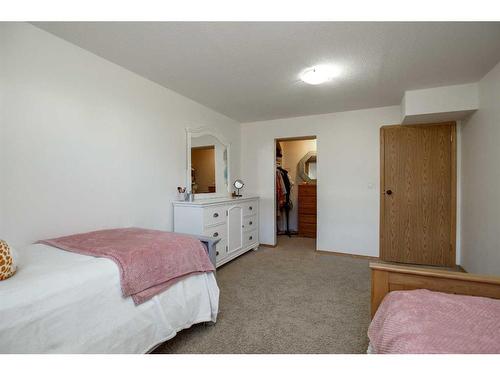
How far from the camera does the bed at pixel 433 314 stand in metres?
0.79

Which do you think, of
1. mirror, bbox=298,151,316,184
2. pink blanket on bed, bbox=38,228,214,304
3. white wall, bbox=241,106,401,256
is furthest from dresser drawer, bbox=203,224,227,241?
mirror, bbox=298,151,316,184

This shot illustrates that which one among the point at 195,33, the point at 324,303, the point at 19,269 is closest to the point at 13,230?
the point at 19,269

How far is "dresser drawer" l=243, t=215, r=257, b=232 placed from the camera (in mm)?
3426

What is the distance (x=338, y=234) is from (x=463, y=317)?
2.67m

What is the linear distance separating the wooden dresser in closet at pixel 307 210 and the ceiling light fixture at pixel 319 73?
281cm

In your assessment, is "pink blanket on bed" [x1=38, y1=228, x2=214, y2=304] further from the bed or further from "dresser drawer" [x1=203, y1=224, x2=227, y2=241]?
the bed

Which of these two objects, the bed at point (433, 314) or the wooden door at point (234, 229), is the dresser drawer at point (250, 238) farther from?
the bed at point (433, 314)

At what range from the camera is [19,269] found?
42.4 inches

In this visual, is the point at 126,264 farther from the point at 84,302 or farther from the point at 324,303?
the point at 324,303

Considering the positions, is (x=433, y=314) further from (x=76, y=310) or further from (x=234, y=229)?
(x=234, y=229)

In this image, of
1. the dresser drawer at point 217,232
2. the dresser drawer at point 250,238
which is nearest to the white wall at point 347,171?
the dresser drawer at point 250,238

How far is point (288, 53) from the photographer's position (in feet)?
6.23

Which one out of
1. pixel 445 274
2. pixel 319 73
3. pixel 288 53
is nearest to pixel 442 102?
pixel 319 73

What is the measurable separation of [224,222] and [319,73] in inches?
75.7
